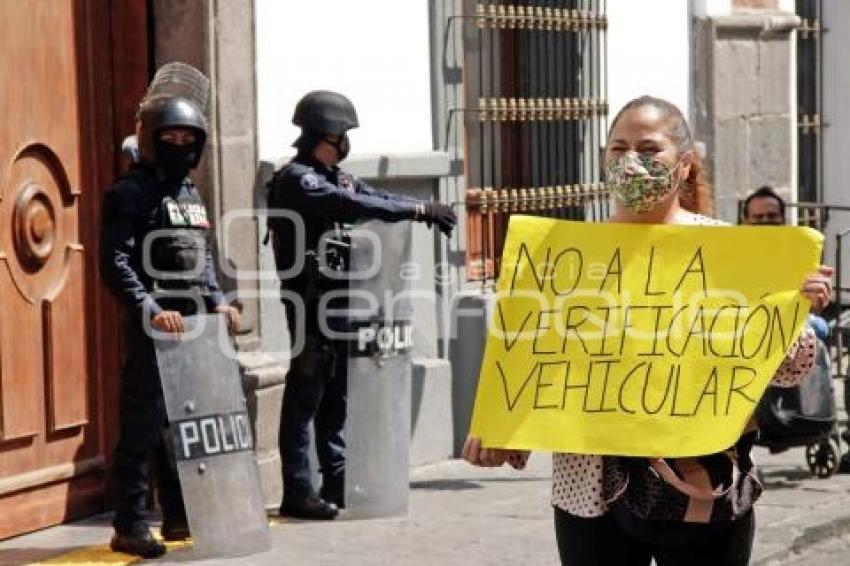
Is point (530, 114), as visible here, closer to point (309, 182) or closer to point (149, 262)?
point (309, 182)


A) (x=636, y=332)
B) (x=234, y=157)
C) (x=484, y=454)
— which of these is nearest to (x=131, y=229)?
(x=234, y=157)

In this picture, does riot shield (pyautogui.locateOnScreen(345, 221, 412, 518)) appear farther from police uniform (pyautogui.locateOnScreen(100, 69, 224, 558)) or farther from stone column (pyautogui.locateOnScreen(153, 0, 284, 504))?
police uniform (pyautogui.locateOnScreen(100, 69, 224, 558))

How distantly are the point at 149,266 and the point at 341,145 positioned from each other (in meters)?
1.36

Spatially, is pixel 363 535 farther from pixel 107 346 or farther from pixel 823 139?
pixel 823 139

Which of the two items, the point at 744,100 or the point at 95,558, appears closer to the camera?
the point at 95,558

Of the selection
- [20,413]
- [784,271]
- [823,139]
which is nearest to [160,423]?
[20,413]

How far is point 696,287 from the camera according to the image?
4.98 metres

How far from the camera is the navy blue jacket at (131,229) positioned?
25.9ft

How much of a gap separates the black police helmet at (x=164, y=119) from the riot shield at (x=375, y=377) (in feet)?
3.76

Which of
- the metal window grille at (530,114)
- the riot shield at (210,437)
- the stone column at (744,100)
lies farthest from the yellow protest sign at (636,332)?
the stone column at (744,100)

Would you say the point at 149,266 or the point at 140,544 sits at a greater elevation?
the point at 149,266

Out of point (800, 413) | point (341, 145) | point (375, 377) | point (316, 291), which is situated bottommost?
point (800, 413)

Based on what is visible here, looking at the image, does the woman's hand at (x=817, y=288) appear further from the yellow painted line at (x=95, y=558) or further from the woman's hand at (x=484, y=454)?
the yellow painted line at (x=95, y=558)

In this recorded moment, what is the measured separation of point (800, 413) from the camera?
32.4 ft
